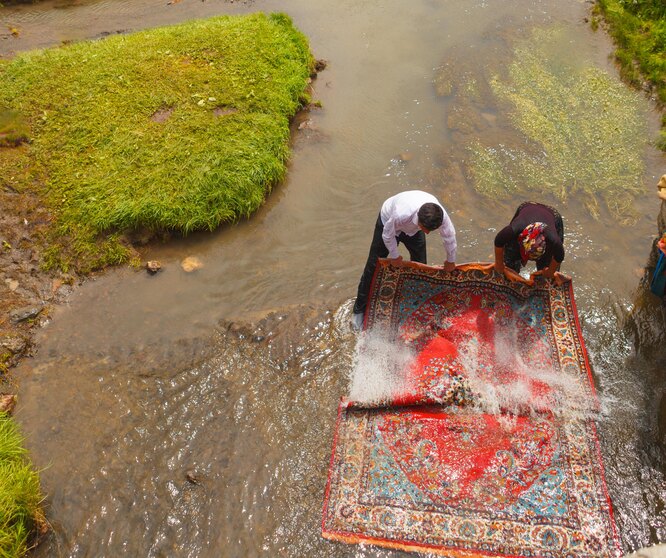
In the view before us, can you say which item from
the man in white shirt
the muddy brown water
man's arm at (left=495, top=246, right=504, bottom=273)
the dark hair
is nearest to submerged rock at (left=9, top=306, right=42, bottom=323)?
the muddy brown water

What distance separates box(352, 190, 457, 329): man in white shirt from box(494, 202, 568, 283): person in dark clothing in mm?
430

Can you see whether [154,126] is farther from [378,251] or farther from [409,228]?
[409,228]

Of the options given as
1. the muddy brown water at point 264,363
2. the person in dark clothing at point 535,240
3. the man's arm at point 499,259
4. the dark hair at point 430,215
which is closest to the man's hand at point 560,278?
the person in dark clothing at point 535,240

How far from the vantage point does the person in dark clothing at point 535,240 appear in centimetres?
394

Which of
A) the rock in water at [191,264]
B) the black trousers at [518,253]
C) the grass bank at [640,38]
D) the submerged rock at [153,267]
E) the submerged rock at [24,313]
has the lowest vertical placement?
the submerged rock at [24,313]

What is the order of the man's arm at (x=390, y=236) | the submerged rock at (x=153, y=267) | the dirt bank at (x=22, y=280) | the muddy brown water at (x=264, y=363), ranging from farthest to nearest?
the submerged rock at (x=153, y=267) → the dirt bank at (x=22, y=280) → the man's arm at (x=390, y=236) → the muddy brown water at (x=264, y=363)

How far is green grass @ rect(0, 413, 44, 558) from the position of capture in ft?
11.2

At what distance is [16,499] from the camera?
3539 millimetres

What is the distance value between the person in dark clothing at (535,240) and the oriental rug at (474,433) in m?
0.19

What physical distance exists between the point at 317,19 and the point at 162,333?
714 cm

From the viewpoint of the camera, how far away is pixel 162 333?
Answer: 4906 millimetres

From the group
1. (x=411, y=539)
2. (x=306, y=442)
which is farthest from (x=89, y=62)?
(x=411, y=539)

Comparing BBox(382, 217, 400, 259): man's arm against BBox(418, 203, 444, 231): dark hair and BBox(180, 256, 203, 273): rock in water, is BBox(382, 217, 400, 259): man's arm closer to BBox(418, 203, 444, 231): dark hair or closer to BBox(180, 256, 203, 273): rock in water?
BBox(418, 203, 444, 231): dark hair

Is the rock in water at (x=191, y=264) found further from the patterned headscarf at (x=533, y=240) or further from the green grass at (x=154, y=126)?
the patterned headscarf at (x=533, y=240)
